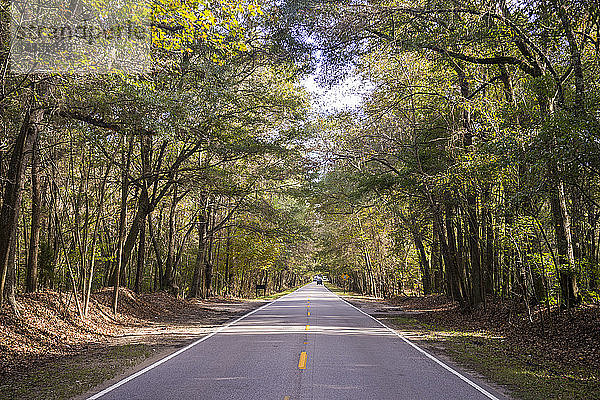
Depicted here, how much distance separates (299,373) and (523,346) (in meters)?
7.60

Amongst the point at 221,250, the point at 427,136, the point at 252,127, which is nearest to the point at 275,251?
the point at 221,250

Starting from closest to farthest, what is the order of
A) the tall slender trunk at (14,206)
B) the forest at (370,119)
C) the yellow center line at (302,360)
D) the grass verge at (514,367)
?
the grass verge at (514,367) → the yellow center line at (302,360) → the forest at (370,119) → the tall slender trunk at (14,206)

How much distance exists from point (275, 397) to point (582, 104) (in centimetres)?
836

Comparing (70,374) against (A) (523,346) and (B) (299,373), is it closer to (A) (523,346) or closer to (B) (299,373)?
(B) (299,373)

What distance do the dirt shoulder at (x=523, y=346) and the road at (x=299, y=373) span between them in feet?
2.67

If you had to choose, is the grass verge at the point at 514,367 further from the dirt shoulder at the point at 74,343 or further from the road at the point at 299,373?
the dirt shoulder at the point at 74,343

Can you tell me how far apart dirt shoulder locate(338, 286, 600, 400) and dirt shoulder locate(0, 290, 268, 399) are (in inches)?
284

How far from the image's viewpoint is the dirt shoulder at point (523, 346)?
883cm

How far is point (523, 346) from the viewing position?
13406 millimetres

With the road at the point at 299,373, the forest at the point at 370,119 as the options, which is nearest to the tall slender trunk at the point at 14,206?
the forest at the point at 370,119

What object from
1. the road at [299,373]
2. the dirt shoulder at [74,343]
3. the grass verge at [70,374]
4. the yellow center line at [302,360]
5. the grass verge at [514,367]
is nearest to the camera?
the road at [299,373]

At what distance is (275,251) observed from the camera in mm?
41969

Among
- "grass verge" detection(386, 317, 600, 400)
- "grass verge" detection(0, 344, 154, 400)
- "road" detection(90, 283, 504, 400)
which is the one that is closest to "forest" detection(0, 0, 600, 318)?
"grass verge" detection(386, 317, 600, 400)

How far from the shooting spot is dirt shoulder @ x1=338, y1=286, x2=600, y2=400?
29.0 feet
